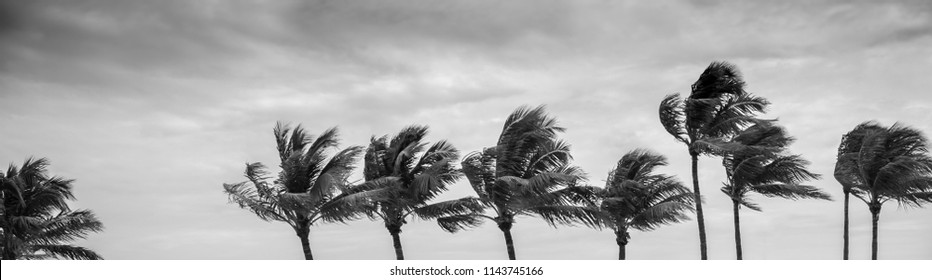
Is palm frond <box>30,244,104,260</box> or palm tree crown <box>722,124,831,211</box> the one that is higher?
palm tree crown <box>722,124,831,211</box>

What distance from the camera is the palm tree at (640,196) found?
3956 centimetres

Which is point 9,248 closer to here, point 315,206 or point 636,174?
point 315,206

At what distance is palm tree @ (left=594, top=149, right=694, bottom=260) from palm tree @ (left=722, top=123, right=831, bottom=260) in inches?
103

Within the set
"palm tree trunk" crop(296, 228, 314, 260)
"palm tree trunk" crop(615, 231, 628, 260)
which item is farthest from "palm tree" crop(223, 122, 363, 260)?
"palm tree trunk" crop(615, 231, 628, 260)

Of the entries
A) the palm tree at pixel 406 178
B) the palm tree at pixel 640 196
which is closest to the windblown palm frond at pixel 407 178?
the palm tree at pixel 406 178

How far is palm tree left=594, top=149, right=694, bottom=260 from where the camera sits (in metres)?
39.6

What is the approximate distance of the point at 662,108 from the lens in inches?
1544

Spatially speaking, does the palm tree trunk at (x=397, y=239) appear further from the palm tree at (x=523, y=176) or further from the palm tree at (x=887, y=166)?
the palm tree at (x=887, y=166)

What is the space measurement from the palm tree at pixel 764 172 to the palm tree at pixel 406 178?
11.8 metres

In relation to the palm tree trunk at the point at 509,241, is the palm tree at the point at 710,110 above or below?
above

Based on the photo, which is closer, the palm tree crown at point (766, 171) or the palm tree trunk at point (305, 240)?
the palm tree trunk at point (305, 240)

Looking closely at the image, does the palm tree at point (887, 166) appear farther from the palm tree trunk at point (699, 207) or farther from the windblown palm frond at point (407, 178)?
the windblown palm frond at point (407, 178)

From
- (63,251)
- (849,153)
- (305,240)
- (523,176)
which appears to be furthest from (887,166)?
(63,251)

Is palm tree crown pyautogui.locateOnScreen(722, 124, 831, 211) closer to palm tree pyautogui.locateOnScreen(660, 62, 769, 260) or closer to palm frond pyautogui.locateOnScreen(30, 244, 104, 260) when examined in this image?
palm tree pyautogui.locateOnScreen(660, 62, 769, 260)
